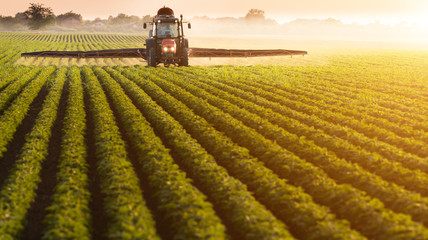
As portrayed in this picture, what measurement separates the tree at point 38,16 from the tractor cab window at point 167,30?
108m

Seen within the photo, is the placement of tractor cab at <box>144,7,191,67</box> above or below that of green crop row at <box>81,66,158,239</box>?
above

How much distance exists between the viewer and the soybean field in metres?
6.52

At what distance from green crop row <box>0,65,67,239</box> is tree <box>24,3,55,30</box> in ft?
407

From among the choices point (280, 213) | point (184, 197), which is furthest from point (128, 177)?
point (280, 213)

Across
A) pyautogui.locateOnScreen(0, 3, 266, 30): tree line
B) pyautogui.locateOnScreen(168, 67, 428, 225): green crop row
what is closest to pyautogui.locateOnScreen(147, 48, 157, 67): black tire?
pyautogui.locateOnScreen(168, 67, 428, 225): green crop row

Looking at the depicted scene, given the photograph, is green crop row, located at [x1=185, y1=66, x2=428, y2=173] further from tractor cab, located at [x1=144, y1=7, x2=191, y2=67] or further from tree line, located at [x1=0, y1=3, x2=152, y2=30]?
tree line, located at [x1=0, y1=3, x2=152, y2=30]

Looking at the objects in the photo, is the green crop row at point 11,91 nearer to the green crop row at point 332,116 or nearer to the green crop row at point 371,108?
the green crop row at point 332,116

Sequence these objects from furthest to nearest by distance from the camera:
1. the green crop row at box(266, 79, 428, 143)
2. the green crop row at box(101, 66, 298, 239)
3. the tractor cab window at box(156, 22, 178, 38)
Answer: the tractor cab window at box(156, 22, 178, 38) → the green crop row at box(266, 79, 428, 143) → the green crop row at box(101, 66, 298, 239)

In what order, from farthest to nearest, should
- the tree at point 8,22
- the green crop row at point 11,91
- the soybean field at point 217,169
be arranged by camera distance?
1. the tree at point 8,22
2. the green crop row at point 11,91
3. the soybean field at point 217,169

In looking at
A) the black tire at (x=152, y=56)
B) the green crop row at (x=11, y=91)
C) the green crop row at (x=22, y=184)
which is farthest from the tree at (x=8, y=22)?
the green crop row at (x=22, y=184)

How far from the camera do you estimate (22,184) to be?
7.93 metres

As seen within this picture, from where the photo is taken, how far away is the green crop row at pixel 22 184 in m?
6.56

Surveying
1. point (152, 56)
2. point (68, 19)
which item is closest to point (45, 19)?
point (68, 19)

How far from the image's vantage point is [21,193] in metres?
7.61
